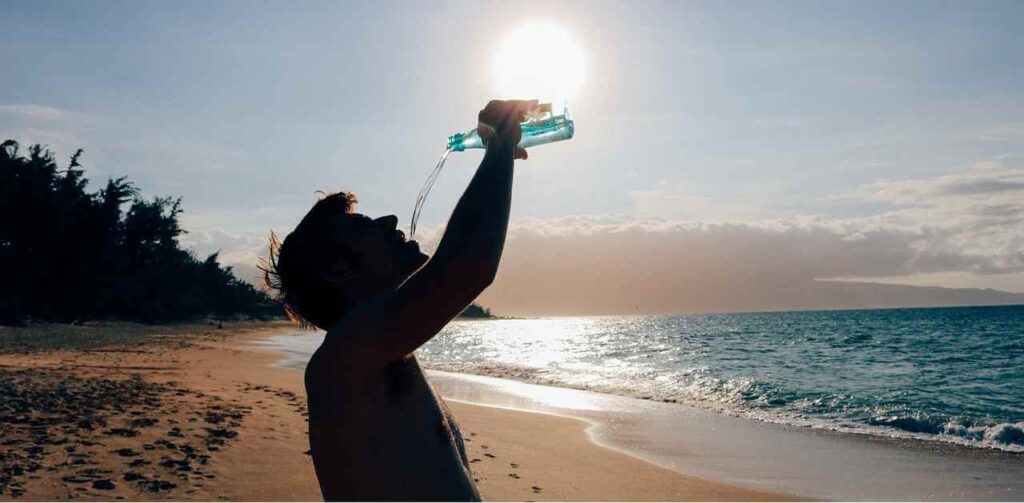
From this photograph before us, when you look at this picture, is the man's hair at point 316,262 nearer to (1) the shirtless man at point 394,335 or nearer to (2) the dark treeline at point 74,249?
(1) the shirtless man at point 394,335

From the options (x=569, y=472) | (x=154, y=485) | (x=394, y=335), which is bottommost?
(x=569, y=472)

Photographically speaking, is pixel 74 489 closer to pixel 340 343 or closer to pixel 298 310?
pixel 298 310

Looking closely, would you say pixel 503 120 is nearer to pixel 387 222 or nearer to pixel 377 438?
pixel 387 222

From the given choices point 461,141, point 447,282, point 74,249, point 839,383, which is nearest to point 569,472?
point 461,141

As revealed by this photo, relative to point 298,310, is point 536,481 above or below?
below

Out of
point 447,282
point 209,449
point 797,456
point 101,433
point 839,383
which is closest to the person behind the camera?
point 447,282

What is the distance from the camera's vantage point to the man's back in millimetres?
1554

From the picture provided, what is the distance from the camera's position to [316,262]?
190 centimetres

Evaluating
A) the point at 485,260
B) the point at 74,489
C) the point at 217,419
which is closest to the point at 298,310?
the point at 485,260

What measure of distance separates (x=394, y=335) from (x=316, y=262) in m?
0.53

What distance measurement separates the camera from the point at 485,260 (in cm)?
140

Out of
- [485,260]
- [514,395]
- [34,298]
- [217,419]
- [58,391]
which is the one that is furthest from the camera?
[34,298]

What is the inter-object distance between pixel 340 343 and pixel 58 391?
1113 cm

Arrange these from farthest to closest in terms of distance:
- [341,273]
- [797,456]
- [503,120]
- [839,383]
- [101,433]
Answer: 1. [839,383]
2. [797,456]
3. [101,433]
4. [341,273]
5. [503,120]
